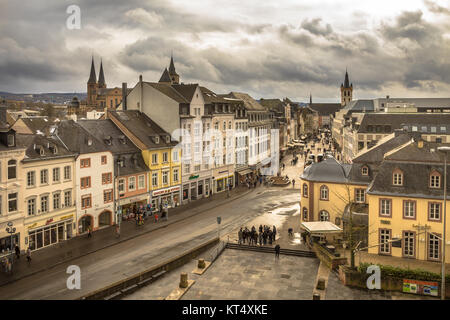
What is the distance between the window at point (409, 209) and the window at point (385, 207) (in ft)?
3.92

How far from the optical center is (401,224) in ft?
117

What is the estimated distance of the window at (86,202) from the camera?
42.6 m

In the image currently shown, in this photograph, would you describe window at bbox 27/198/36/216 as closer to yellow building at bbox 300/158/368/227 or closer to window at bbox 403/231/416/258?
yellow building at bbox 300/158/368/227

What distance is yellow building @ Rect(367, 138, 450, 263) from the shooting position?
34.4m

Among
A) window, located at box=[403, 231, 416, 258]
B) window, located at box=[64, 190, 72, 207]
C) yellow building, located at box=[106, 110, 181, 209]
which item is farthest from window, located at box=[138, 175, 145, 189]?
window, located at box=[403, 231, 416, 258]

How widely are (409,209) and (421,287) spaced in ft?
26.1

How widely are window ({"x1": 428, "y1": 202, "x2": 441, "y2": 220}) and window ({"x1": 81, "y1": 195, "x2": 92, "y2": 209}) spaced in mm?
32180

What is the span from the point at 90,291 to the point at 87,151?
18.3 meters

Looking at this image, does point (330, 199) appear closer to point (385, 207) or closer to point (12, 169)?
point (385, 207)

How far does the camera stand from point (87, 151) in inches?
1700

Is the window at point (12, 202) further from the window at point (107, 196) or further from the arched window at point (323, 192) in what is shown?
the arched window at point (323, 192)

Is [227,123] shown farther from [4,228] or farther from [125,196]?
[4,228]

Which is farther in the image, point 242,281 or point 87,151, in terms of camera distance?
point 87,151

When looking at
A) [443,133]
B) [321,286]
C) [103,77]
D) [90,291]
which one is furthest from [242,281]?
[103,77]
